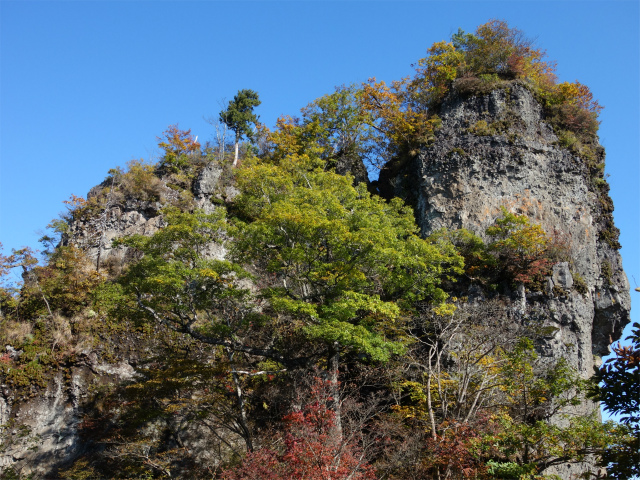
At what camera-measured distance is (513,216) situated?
19.0 metres

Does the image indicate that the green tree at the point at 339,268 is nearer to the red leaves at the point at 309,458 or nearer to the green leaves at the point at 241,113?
the red leaves at the point at 309,458

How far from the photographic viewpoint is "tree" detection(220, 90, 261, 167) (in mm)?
32344

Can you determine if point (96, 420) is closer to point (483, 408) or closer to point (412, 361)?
point (412, 361)

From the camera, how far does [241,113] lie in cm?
3250

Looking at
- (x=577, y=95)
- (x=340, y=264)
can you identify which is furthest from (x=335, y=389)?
(x=577, y=95)

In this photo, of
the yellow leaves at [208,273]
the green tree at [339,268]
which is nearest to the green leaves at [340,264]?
the green tree at [339,268]

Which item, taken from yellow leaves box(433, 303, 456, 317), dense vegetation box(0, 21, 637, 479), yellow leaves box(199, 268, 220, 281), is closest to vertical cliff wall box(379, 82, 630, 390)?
dense vegetation box(0, 21, 637, 479)

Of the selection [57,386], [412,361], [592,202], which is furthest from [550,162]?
[57,386]

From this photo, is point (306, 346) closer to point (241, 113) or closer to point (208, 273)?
point (208, 273)

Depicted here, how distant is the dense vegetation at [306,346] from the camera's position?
11.4m

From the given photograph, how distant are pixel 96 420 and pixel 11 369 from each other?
440cm

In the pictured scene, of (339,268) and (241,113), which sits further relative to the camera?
(241,113)

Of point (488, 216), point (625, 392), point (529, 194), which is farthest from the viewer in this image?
point (529, 194)

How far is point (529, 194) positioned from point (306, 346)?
40.6 ft
